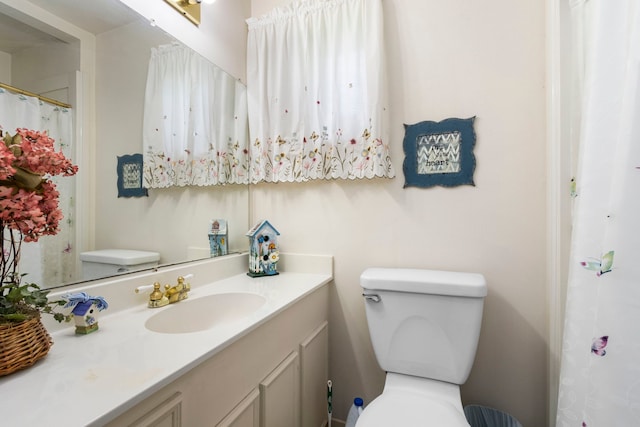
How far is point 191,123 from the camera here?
1360 mm

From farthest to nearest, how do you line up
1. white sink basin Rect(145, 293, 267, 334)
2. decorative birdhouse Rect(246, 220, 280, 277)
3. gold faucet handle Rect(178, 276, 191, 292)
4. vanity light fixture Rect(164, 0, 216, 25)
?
decorative birdhouse Rect(246, 220, 280, 277), vanity light fixture Rect(164, 0, 216, 25), gold faucet handle Rect(178, 276, 191, 292), white sink basin Rect(145, 293, 267, 334)

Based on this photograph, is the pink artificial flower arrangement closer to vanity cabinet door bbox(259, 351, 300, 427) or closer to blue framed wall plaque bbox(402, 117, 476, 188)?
vanity cabinet door bbox(259, 351, 300, 427)

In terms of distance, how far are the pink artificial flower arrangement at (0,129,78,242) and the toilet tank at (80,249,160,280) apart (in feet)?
1.03

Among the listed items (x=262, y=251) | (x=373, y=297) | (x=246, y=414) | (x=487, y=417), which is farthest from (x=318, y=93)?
(x=487, y=417)

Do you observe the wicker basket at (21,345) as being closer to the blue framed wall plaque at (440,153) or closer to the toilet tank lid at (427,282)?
the toilet tank lid at (427,282)

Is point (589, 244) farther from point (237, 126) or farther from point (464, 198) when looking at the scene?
point (237, 126)

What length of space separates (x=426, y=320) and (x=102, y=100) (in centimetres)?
145

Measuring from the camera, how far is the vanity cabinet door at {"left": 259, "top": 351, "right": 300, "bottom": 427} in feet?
3.00

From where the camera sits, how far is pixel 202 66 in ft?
4.56

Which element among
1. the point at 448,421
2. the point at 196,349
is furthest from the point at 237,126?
the point at 448,421

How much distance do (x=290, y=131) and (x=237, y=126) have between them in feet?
1.11

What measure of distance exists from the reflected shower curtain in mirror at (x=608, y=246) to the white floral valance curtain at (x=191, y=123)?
1410 millimetres

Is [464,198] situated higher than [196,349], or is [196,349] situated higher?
[464,198]

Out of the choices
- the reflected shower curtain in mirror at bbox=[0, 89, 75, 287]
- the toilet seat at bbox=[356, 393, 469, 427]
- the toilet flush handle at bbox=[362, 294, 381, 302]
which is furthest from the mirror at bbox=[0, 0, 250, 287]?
the toilet seat at bbox=[356, 393, 469, 427]
